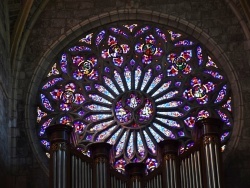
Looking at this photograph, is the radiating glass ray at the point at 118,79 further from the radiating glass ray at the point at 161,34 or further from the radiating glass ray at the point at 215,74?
the radiating glass ray at the point at 215,74

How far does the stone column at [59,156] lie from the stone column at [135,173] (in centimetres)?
152

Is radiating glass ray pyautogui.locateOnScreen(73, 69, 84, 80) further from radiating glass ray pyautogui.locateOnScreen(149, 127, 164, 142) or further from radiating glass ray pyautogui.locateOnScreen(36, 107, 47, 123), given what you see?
radiating glass ray pyautogui.locateOnScreen(149, 127, 164, 142)

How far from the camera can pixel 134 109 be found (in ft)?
85.8

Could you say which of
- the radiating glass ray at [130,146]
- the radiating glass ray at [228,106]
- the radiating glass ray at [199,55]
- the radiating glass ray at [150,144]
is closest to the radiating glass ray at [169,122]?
the radiating glass ray at [150,144]

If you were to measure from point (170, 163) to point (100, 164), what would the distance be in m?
1.51

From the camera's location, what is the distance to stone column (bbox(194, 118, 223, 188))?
22.4 metres

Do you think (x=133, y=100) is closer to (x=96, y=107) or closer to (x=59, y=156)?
(x=96, y=107)

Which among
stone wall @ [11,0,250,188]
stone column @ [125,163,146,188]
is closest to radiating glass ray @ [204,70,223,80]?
stone wall @ [11,0,250,188]

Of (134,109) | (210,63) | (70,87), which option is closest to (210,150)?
(134,109)

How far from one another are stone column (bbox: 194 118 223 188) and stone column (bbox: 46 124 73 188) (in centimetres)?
284

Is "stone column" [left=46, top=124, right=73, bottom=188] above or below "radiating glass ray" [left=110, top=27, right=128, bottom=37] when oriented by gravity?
below

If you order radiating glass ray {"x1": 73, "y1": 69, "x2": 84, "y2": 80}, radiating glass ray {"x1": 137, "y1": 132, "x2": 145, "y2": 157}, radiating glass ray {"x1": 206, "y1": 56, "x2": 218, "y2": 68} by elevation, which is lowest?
radiating glass ray {"x1": 137, "y1": 132, "x2": 145, "y2": 157}

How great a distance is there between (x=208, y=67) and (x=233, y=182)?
10.7 feet

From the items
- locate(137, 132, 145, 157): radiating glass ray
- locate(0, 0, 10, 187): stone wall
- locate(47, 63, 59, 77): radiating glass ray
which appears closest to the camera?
locate(0, 0, 10, 187): stone wall
